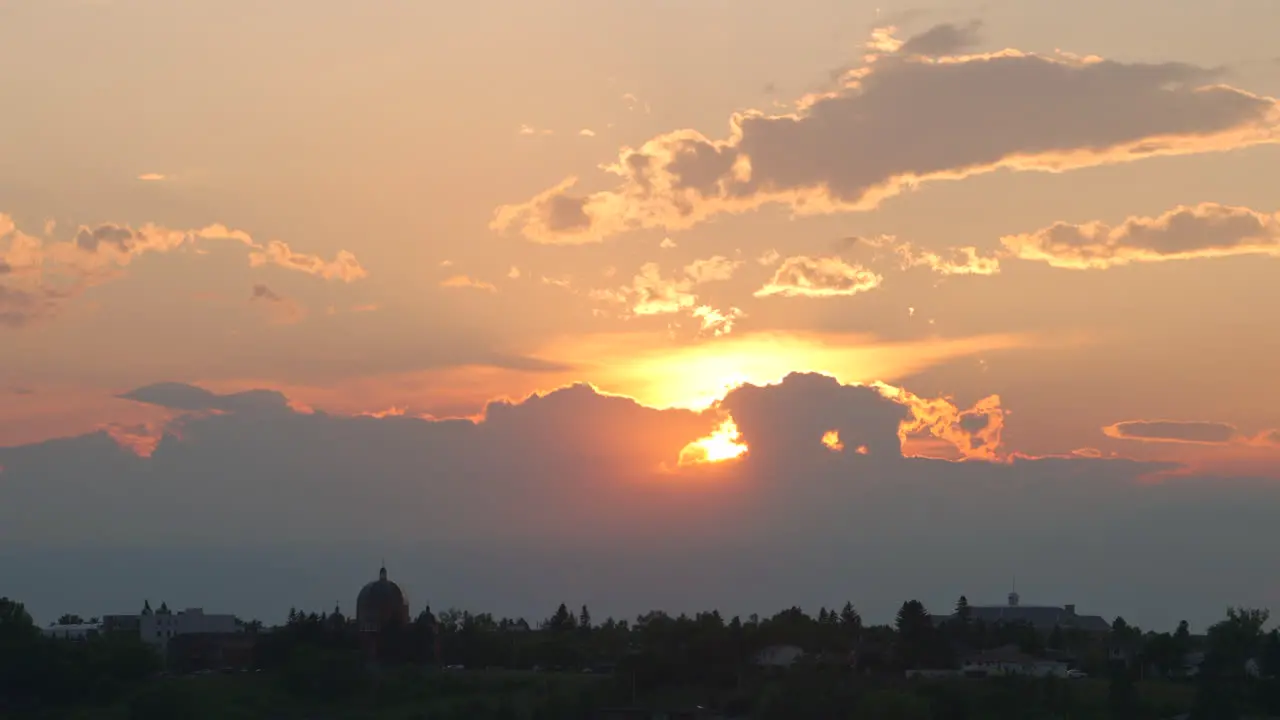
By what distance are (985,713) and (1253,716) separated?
51.5ft

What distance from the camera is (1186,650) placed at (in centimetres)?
13000

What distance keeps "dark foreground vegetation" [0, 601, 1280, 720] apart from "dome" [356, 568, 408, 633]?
4057 mm

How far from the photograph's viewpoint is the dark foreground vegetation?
355 ft

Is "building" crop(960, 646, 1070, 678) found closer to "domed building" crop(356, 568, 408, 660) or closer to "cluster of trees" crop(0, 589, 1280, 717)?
"cluster of trees" crop(0, 589, 1280, 717)

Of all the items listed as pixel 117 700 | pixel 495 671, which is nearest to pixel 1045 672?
pixel 495 671

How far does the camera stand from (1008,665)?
411 ft

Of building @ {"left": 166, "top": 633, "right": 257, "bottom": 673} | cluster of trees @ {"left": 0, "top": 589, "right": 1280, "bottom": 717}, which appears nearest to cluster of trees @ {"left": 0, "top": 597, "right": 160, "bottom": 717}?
cluster of trees @ {"left": 0, "top": 589, "right": 1280, "bottom": 717}

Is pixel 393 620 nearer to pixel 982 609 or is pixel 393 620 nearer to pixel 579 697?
pixel 579 697

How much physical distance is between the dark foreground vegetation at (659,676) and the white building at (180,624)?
3176 centimetres

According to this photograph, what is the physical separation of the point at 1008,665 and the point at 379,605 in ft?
204

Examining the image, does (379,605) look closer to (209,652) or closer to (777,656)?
(209,652)

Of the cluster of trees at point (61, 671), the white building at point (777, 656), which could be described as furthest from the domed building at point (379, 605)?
the white building at point (777, 656)

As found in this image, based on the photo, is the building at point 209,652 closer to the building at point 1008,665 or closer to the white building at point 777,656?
the white building at point 777,656

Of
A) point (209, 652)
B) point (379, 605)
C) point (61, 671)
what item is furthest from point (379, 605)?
point (61, 671)
